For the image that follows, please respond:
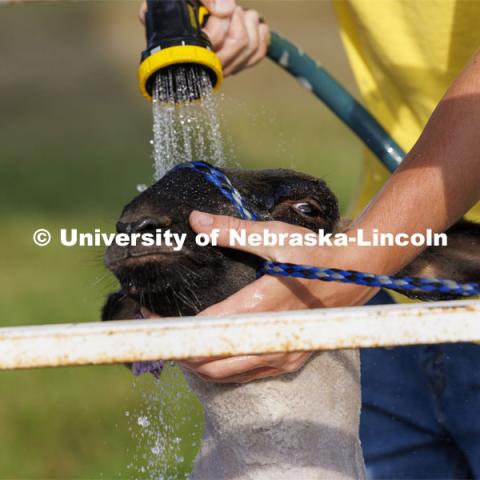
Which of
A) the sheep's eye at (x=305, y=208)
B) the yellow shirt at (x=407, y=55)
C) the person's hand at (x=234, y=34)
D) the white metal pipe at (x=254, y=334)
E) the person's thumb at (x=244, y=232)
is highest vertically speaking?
the person's hand at (x=234, y=34)

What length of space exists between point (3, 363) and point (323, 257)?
0.74 metres

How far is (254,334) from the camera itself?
1899 mm

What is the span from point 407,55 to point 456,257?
89cm

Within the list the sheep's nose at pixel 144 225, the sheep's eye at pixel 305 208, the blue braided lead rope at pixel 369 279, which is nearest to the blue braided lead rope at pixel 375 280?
the blue braided lead rope at pixel 369 279

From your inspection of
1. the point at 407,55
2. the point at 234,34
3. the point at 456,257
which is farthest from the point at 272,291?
the point at 234,34

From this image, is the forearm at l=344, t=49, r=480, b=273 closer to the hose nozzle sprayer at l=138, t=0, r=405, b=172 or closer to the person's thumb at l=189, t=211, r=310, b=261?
the person's thumb at l=189, t=211, r=310, b=261

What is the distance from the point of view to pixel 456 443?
138 inches

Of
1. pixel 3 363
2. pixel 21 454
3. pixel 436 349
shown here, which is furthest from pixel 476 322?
pixel 21 454

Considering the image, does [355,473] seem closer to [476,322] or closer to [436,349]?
[436,349]

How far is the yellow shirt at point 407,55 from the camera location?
10.9ft

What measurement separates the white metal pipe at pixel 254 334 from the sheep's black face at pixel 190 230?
55cm

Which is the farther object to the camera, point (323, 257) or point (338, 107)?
point (338, 107)

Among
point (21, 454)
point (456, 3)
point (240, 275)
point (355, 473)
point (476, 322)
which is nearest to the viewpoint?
point (476, 322)

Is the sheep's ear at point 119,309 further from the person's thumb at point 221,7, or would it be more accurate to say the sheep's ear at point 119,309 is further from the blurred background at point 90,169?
the person's thumb at point 221,7
